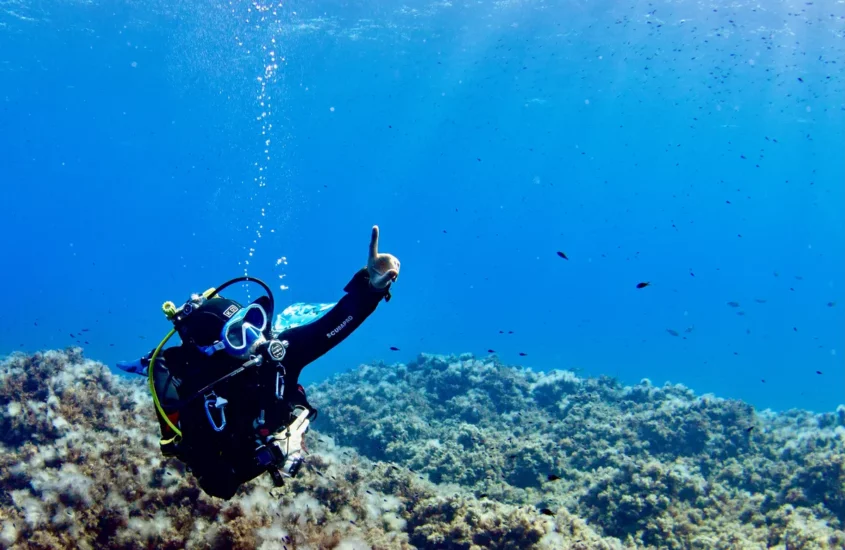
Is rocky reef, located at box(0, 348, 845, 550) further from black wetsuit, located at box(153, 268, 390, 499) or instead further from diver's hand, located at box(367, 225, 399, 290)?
diver's hand, located at box(367, 225, 399, 290)

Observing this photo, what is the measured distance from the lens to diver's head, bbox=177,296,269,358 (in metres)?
3.49

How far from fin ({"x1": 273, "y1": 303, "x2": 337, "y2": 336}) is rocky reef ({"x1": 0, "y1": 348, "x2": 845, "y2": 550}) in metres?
1.89

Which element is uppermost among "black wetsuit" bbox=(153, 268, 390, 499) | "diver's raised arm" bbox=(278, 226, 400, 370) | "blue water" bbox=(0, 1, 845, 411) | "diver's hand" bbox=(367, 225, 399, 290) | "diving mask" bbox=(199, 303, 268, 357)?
"blue water" bbox=(0, 1, 845, 411)

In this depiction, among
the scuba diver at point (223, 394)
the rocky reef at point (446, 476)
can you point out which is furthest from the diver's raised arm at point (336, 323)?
the rocky reef at point (446, 476)

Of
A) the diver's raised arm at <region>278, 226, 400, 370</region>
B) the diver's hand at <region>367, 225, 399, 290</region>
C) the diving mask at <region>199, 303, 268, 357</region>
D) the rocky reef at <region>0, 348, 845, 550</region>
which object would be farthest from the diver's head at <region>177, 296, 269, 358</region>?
the rocky reef at <region>0, 348, 845, 550</region>

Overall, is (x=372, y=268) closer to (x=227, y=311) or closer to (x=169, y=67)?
(x=227, y=311)

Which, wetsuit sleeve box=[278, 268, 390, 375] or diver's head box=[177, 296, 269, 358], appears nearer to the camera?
diver's head box=[177, 296, 269, 358]

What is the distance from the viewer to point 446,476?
10.0 meters

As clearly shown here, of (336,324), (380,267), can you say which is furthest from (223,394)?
(380,267)

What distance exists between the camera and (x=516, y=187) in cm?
12294

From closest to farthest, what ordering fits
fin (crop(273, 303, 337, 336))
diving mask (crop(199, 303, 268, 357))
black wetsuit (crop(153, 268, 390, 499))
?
1. diving mask (crop(199, 303, 268, 357))
2. black wetsuit (crop(153, 268, 390, 499))
3. fin (crop(273, 303, 337, 336))

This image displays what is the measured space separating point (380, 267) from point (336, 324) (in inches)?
24.5

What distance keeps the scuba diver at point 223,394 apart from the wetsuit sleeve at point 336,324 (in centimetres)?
31

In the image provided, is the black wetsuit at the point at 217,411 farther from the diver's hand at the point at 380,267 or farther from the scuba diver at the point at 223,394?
the diver's hand at the point at 380,267
